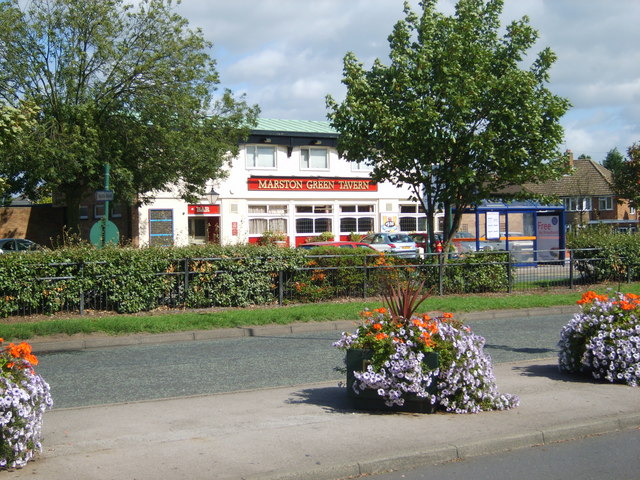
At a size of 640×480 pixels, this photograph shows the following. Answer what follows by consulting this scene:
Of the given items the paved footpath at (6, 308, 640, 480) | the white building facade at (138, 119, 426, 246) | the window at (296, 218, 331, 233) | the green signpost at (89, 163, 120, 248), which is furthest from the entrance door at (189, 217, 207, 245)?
the paved footpath at (6, 308, 640, 480)

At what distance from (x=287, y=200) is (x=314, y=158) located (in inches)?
128

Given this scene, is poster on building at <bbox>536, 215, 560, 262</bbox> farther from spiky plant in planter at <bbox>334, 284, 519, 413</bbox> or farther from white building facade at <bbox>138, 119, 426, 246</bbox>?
spiky plant in planter at <bbox>334, 284, 519, 413</bbox>

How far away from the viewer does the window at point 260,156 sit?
4203 centimetres

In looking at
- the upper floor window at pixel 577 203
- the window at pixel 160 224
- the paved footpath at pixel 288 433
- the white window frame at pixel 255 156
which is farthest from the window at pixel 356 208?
the paved footpath at pixel 288 433

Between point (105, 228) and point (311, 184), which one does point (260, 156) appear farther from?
point (105, 228)

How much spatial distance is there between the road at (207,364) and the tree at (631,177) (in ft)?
126

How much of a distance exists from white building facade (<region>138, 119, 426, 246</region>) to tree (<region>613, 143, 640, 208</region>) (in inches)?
599

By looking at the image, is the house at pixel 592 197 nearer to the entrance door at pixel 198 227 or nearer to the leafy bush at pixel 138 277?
the entrance door at pixel 198 227

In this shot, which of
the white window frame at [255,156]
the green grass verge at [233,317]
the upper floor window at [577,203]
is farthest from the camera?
the upper floor window at [577,203]

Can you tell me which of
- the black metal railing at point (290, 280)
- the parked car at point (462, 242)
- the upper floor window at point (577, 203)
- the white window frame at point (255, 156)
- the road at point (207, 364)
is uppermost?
the white window frame at point (255, 156)

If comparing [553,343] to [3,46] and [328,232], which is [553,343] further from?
[328,232]

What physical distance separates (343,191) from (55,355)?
3344 cm

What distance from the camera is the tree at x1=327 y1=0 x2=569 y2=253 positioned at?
60.8ft

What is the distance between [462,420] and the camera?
24.0 feet
